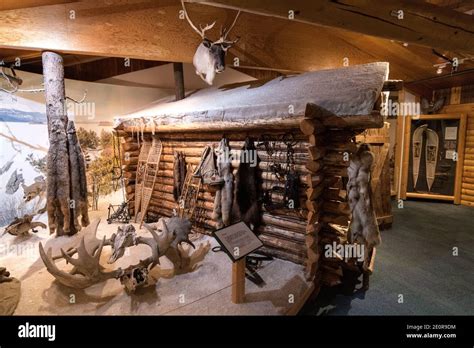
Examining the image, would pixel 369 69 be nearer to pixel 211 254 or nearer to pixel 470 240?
pixel 211 254

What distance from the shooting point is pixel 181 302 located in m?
3.53

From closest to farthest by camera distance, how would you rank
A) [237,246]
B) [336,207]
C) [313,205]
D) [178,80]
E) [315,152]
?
[237,246] → [315,152] → [313,205] → [336,207] → [178,80]

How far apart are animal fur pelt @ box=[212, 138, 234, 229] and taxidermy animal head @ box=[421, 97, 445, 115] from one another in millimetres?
9234

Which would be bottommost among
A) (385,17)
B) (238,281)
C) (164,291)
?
(164,291)

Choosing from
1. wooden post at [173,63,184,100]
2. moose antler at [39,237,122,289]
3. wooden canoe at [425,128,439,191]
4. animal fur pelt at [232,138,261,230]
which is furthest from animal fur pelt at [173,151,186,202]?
wooden canoe at [425,128,439,191]

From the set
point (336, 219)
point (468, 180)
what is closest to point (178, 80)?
→ point (336, 219)

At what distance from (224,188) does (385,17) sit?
3524mm

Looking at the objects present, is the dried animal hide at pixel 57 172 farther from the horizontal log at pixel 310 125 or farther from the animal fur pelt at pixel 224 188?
the horizontal log at pixel 310 125

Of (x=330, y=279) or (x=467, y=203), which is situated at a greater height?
(x=467, y=203)

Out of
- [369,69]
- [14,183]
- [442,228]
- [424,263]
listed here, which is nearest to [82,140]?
[14,183]

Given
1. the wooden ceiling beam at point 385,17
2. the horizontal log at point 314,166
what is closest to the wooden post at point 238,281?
the horizontal log at point 314,166

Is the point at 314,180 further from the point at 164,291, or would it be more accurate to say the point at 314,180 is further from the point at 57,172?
the point at 57,172

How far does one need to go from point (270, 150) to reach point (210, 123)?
1.29 metres

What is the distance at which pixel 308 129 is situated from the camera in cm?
374
